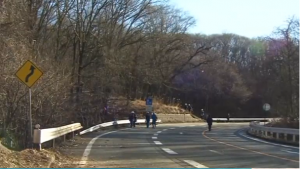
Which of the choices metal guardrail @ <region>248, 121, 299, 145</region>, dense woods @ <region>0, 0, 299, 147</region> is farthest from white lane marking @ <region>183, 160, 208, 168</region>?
metal guardrail @ <region>248, 121, 299, 145</region>

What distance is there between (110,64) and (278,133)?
18.2 metres

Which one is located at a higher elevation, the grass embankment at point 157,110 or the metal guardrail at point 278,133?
the grass embankment at point 157,110

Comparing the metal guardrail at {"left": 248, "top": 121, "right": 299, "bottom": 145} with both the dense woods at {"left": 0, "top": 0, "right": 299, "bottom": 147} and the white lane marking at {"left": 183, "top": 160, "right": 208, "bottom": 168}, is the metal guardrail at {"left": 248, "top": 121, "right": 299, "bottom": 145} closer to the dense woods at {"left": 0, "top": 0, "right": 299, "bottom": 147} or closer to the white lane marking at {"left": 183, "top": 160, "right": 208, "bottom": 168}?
the dense woods at {"left": 0, "top": 0, "right": 299, "bottom": 147}

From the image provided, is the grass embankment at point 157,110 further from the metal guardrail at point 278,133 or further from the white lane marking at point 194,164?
the white lane marking at point 194,164

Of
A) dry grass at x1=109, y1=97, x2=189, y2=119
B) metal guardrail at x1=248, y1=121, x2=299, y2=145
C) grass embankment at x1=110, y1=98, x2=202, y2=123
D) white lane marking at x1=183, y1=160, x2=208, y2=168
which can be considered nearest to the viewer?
white lane marking at x1=183, y1=160, x2=208, y2=168

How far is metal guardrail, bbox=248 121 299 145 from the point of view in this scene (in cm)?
2854

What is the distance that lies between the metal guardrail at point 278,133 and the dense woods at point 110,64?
13.1 ft

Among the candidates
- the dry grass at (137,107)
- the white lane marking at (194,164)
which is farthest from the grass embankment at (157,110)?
the white lane marking at (194,164)

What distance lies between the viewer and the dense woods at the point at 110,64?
889 inches

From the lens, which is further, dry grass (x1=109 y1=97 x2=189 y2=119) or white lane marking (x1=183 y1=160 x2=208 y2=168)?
dry grass (x1=109 y1=97 x2=189 y2=119)

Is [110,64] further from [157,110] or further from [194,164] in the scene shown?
[194,164]

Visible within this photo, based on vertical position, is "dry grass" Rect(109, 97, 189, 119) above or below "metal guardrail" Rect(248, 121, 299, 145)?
above

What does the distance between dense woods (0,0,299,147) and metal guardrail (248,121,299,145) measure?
13.1ft

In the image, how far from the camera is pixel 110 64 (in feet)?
148
